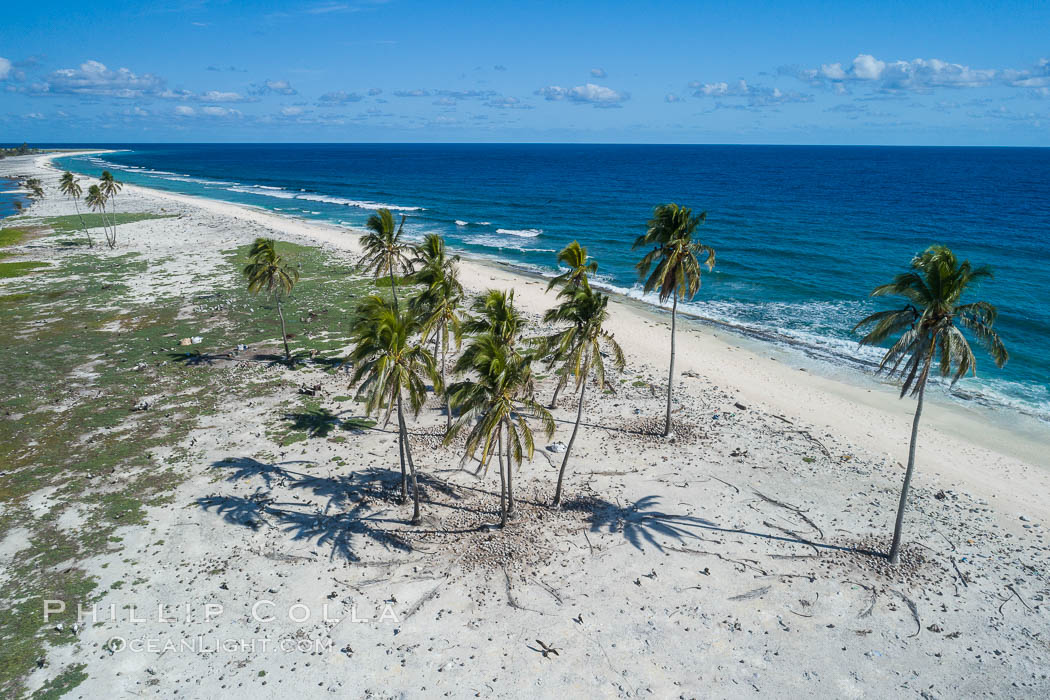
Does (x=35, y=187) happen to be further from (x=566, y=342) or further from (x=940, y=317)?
(x=940, y=317)

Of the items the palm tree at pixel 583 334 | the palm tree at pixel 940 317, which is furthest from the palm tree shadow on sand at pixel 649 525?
the palm tree at pixel 940 317

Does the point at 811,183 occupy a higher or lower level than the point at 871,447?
higher

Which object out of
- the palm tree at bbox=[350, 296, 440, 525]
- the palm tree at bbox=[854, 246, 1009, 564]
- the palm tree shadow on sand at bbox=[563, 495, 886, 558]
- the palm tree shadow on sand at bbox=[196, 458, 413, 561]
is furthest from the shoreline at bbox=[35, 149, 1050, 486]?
the palm tree at bbox=[350, 296, 440, 525]

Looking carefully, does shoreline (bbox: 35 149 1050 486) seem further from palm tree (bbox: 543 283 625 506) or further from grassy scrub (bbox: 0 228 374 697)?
grassy scrub (bbox: 0 228 374 697)

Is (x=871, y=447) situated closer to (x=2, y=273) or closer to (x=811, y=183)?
(x=2, y=273)

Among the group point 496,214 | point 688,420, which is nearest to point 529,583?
point 688,420
